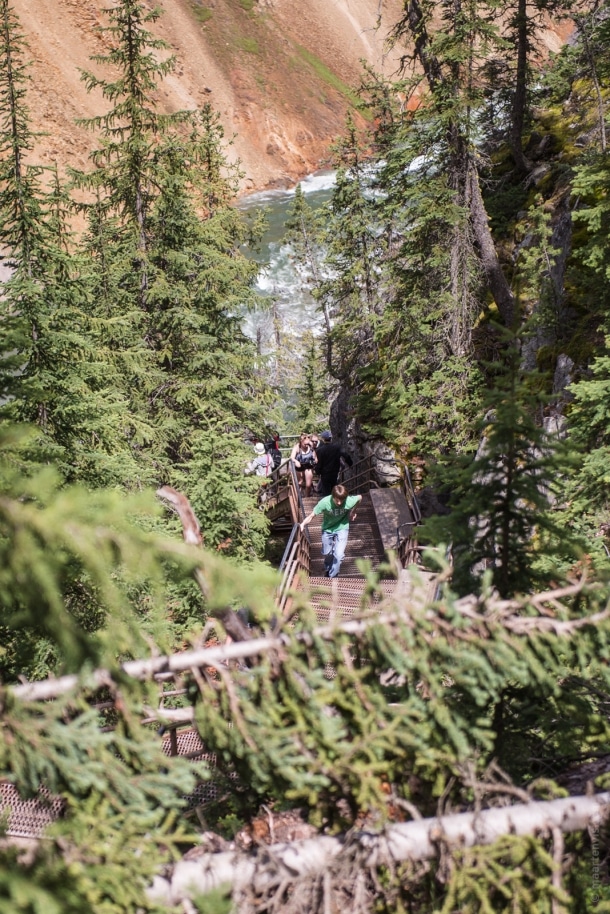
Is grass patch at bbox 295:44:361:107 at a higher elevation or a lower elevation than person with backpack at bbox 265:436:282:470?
higher

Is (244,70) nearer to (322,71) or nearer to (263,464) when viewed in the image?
(322,71)

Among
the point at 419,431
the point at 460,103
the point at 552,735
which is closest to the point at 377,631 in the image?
the point at 552,735

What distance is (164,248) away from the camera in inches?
517

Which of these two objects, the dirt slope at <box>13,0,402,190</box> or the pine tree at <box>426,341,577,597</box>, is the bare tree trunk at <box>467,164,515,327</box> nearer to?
the pine tree at <box>426,341,577,597</box>

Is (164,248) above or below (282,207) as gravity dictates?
below

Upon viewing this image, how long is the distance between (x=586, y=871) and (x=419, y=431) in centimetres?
1012

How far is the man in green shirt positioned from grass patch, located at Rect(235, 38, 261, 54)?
70723 millimetres

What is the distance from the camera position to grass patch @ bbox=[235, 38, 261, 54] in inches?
2503


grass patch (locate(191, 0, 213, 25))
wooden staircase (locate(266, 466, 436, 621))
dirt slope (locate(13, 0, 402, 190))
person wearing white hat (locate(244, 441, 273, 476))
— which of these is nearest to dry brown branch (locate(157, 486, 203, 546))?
wooden staircase (locate(266, 466, 436, 621))

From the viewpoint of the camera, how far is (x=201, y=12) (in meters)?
63.9

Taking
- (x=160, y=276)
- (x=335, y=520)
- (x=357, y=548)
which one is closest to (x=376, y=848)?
(x=335, y=520)

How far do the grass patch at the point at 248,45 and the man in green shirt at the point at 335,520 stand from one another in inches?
2784

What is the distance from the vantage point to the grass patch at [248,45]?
63.6 m

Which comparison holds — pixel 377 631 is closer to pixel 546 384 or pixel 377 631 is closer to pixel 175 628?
pixel 175 628
